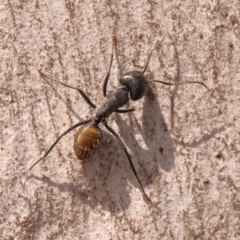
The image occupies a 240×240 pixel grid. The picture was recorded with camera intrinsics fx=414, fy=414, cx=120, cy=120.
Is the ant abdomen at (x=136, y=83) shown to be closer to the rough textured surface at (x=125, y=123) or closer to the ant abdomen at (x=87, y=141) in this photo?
the rough textured surface at (x=125, y=123)

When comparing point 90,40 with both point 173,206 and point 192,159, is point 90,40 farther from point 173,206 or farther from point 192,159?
point 173,206

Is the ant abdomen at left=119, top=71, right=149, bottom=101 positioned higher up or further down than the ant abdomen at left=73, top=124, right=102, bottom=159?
higher up

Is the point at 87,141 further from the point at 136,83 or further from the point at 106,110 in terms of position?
the point at 136,83

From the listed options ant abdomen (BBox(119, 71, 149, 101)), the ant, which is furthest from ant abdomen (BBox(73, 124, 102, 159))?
ant abdomen (BBox(119, 71, 149, 101))

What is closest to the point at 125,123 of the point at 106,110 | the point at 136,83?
the point at 106,110

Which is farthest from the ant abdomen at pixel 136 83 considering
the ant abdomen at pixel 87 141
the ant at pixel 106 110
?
the ant abdomen at pixel 87 141

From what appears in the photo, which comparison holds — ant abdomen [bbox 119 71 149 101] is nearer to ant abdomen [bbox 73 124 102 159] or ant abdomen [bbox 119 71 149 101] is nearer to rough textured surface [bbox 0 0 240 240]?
rough textured surface [bbox 0 0 240 240]
